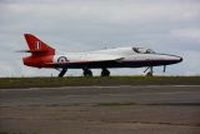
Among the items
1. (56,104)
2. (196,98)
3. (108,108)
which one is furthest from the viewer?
(196,98)

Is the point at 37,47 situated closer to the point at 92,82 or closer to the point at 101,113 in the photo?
the point at 92,82

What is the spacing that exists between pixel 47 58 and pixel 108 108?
43660mm

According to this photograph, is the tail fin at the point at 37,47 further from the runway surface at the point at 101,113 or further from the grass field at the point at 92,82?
the runway surface at the point at 101,113

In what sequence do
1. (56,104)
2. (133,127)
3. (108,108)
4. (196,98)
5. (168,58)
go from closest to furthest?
(133,127)
(108,108)
(56,104)
(196,98)
(168,58)

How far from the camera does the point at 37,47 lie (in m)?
66.7

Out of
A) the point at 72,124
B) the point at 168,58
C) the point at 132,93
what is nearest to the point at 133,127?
the point at 72,124

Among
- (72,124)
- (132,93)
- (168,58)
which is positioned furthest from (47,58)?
(72,124)

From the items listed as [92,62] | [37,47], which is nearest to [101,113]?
[92,62]

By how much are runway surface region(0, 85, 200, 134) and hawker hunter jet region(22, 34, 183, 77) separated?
30.6 meters

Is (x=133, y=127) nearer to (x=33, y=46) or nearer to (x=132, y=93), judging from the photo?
(x=132, y=93)

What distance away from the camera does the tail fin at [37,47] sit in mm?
66125

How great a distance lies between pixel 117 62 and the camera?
2448 inches

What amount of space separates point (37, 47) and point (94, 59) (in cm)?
615

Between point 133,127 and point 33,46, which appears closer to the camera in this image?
point 133,127
